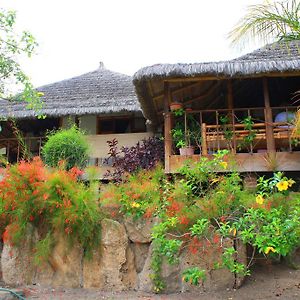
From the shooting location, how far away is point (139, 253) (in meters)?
6.05

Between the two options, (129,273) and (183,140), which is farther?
(183,140)

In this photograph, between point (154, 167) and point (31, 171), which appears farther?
point (154, 167)

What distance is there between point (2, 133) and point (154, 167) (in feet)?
17.3

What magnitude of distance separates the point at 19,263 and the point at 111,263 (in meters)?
1.47

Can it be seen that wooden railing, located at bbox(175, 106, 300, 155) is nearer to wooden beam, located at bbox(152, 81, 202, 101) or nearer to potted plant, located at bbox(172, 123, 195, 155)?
potted plant, located at bbox(172, 123, 195, 155)

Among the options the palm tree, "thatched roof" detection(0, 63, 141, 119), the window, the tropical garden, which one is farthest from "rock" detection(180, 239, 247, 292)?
the window

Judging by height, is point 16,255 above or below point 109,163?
below

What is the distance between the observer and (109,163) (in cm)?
925

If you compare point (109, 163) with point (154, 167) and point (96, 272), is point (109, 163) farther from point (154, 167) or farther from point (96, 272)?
point (96, 272)

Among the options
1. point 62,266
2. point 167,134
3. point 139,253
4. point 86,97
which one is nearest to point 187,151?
point 167,134

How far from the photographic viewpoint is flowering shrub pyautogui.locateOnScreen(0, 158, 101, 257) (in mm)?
5766

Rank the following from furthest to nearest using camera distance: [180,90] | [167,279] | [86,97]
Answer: [86,97] < [180,90] < [167,279]

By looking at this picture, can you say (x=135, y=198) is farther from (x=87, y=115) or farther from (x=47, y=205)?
(x=87, y=115)

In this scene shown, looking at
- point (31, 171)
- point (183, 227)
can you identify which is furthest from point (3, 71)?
point (183, 227)
